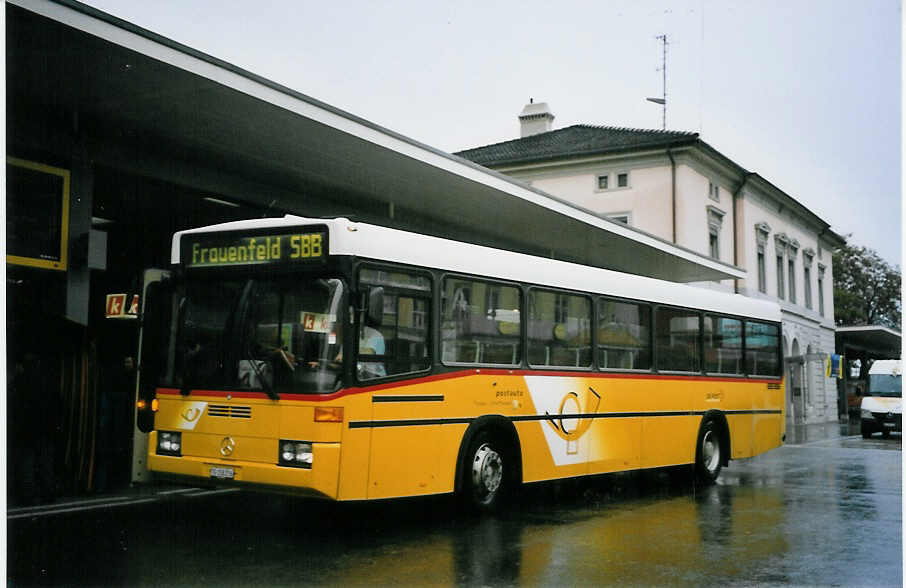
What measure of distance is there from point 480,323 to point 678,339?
443 cm

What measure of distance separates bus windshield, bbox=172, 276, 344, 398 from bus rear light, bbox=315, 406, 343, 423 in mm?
166

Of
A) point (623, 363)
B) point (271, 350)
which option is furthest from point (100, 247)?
point (623, 363)

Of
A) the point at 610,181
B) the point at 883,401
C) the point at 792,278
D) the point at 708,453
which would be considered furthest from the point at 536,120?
the point at 708,453

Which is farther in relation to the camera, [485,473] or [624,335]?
[624,335]

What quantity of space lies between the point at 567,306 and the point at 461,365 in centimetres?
213

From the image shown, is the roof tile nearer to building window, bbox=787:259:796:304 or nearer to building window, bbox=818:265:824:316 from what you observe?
building window, bbox=787:259:796:304

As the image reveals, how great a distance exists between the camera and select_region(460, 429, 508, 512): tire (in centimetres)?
996

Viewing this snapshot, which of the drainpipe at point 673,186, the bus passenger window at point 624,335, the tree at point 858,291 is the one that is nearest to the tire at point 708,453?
the bus passenger window at point 624,335

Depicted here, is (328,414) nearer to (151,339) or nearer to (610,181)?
(151,339)

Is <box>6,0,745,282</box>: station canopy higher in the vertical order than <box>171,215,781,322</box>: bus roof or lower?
higher

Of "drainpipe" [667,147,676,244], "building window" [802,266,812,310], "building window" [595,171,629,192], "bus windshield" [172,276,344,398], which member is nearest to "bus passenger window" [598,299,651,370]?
"bus windshield" [172,276,344,398]

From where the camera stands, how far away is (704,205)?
118 ft

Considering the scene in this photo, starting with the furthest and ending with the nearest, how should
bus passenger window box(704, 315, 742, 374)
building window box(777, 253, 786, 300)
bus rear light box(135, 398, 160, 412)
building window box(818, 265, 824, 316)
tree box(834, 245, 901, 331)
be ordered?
building window box(818, 265, 824, 316)
building window box(777, 253, 786, 300)
tree box(834, 245, 901, 331)
bus passenger window box(704, 315, 742, 374)
bus rear light box(135, 398, 160, 412)

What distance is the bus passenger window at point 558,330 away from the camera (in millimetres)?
11055
